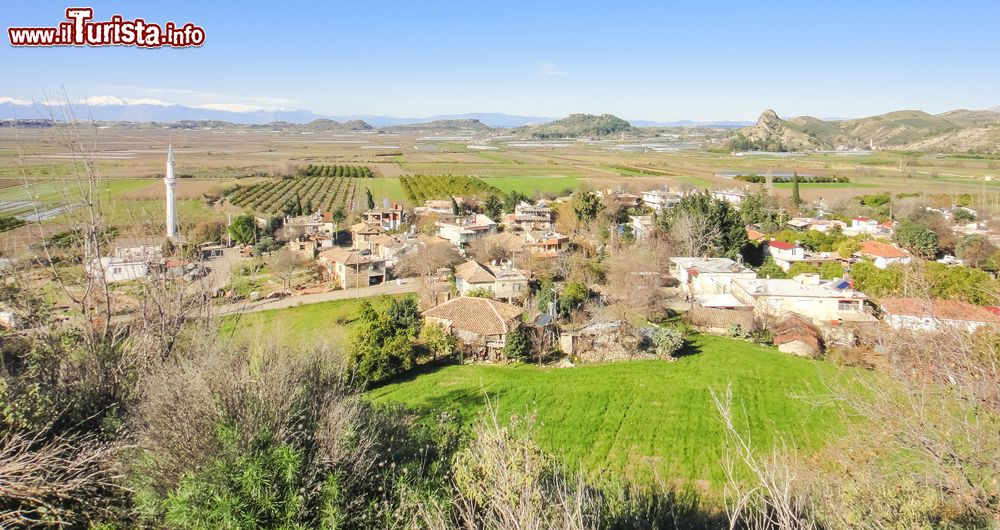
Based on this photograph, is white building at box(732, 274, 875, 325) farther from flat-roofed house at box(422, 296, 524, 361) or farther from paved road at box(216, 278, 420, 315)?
paved road at box(216, 278, 420, 315)

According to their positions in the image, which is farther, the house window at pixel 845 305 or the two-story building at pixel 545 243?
the two-story building at pixel 545 243

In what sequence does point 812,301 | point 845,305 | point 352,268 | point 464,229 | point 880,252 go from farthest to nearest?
point 464,229
point 352,268
point 880,252
point 812,301
point 845,305

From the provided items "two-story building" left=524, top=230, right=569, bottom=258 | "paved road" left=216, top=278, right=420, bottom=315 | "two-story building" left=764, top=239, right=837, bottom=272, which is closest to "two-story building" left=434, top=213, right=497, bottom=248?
"two-story building" left=524, top=230, right=569, bottom=258

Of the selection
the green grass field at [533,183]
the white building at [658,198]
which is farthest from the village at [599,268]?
the green grass field at [533,183]

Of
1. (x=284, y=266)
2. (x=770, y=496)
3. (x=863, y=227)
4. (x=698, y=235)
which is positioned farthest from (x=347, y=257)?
(x=863, y=227)

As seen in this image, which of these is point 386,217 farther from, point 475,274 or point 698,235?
point 698,235

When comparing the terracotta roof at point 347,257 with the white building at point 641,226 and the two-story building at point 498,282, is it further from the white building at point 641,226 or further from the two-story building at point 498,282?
the white building at point 641,226

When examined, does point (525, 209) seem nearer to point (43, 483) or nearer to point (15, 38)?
point (15, 38)

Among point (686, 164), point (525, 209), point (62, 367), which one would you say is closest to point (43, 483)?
point (62, 367)
